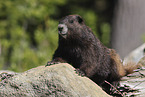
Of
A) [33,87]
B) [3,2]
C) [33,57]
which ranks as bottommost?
[33,57]

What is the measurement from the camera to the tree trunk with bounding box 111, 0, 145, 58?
27.0ft

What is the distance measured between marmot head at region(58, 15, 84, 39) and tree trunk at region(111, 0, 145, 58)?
14.3ft

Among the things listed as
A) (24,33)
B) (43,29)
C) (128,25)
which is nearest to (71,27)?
(24,33)

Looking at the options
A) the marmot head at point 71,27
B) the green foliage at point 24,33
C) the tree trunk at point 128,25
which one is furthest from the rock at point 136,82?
the tree trunk at point 128,25

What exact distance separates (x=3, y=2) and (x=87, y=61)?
4.20 meters

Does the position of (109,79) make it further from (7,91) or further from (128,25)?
(128,25)

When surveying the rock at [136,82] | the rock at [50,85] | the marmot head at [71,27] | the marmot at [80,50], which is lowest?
the rock at [136,82]

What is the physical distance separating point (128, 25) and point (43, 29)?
2.77 metres

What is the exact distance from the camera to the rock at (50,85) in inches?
126

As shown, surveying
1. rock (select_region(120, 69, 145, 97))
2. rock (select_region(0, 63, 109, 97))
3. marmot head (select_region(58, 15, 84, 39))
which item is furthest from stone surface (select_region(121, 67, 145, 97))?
marmot head (select_region(58, 15, 84, 39))

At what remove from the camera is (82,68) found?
3830 millimetres

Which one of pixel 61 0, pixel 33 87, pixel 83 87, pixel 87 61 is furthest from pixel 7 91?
pixel 61 0

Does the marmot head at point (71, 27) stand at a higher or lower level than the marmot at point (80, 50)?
higher

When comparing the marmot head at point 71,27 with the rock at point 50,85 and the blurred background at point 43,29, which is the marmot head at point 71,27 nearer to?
the rock at point 50,85
